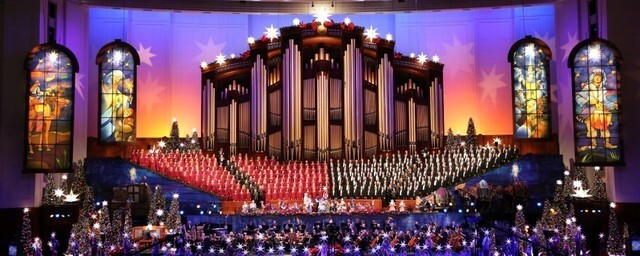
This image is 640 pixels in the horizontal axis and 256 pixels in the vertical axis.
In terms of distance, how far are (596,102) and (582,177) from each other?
7.09ft

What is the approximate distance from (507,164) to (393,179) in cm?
330

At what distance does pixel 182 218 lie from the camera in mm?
18172

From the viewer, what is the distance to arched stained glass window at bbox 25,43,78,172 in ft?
62.8

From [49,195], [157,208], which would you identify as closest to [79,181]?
[49,195]

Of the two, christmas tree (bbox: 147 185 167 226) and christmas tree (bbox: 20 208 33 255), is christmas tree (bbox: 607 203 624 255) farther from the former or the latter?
christmas tree (bbox: 20 208 33 255)

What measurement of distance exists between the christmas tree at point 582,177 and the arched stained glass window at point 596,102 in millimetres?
265

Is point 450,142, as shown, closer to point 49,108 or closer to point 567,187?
point 567,187

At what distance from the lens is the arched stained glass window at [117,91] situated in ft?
76.7

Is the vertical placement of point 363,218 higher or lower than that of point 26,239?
higher

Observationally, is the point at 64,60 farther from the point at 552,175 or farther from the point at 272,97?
the point at 552,175

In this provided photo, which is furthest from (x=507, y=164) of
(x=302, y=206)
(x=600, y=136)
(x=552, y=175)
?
(x=302, y=206)

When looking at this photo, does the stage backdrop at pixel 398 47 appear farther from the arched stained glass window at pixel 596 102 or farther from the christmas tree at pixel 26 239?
the christmas tree at pixel 26 239

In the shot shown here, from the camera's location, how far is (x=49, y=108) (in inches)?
770

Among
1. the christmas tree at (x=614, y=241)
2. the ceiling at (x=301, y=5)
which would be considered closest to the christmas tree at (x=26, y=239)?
the ceiling at (x=301, y=5)
